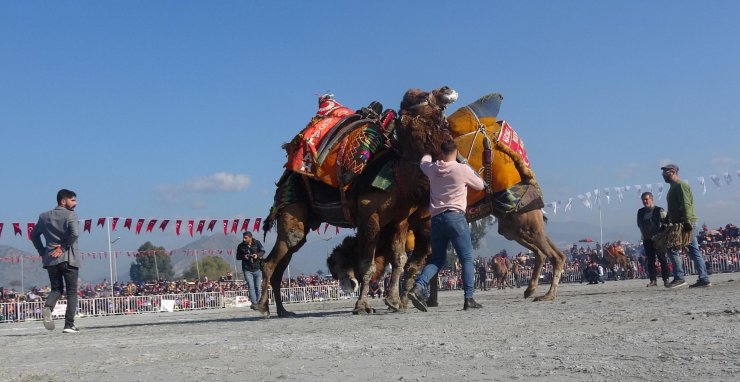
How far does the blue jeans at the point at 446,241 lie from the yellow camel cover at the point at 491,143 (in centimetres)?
172

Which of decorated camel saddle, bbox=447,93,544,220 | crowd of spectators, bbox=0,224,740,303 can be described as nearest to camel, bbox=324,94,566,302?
decorated camel saddle, bbox=447,93,544,220

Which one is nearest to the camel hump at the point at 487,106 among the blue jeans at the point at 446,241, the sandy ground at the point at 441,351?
the blue jeans at the point at 446,241

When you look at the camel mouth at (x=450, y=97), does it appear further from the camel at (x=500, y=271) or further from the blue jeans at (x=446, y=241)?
the camel at (x=500, y=271)

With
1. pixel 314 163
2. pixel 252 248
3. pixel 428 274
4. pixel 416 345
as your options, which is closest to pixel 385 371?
pixel 416 345

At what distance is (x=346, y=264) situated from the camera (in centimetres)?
1159

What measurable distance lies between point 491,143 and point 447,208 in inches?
81.4

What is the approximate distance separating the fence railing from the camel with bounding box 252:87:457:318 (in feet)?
42.3

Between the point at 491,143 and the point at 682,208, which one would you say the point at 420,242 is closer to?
the point at 491,143

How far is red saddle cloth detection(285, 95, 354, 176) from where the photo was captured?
10305mm

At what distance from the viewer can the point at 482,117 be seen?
1078cm

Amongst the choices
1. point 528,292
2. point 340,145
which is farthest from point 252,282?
point 340,145

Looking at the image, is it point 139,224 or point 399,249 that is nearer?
→ point 399,249

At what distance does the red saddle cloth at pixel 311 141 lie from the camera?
10305 millimetres

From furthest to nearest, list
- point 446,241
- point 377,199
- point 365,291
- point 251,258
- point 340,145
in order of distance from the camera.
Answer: point 251,258
point 340,145
point 365,291
point 377,199
point 446,241
